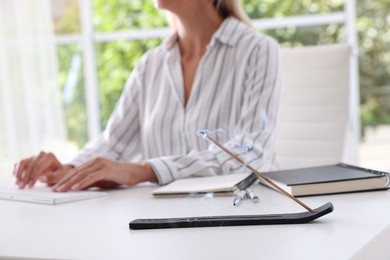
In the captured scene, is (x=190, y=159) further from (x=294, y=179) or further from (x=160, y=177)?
(x=294, y=179)

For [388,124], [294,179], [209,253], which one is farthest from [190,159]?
[388,124]

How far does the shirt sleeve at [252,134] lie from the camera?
172 cm

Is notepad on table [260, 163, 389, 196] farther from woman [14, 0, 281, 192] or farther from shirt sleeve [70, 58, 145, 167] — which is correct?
shirt sleeve [70, 58, 145, 167]

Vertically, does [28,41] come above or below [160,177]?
above

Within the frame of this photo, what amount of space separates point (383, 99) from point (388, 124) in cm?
14

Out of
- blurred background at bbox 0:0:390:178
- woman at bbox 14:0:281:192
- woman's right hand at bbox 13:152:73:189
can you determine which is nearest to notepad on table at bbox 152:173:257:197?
woman at bbox 14:0:281:192

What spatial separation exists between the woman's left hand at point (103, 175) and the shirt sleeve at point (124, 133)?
396mm

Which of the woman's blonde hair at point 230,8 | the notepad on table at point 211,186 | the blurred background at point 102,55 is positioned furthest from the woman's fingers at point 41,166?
the blurred background at point 102,55

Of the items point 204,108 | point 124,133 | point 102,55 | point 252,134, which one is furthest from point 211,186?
point 102,55

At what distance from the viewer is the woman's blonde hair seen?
7.01 ft

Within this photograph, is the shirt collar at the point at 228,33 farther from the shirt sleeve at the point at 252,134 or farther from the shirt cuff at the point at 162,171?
the shirt cuff at the point at 162,171

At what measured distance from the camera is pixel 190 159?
5.70 ft

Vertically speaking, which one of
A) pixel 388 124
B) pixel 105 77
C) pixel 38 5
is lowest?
pixel 388 124

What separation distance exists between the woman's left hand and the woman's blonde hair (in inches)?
25.5
